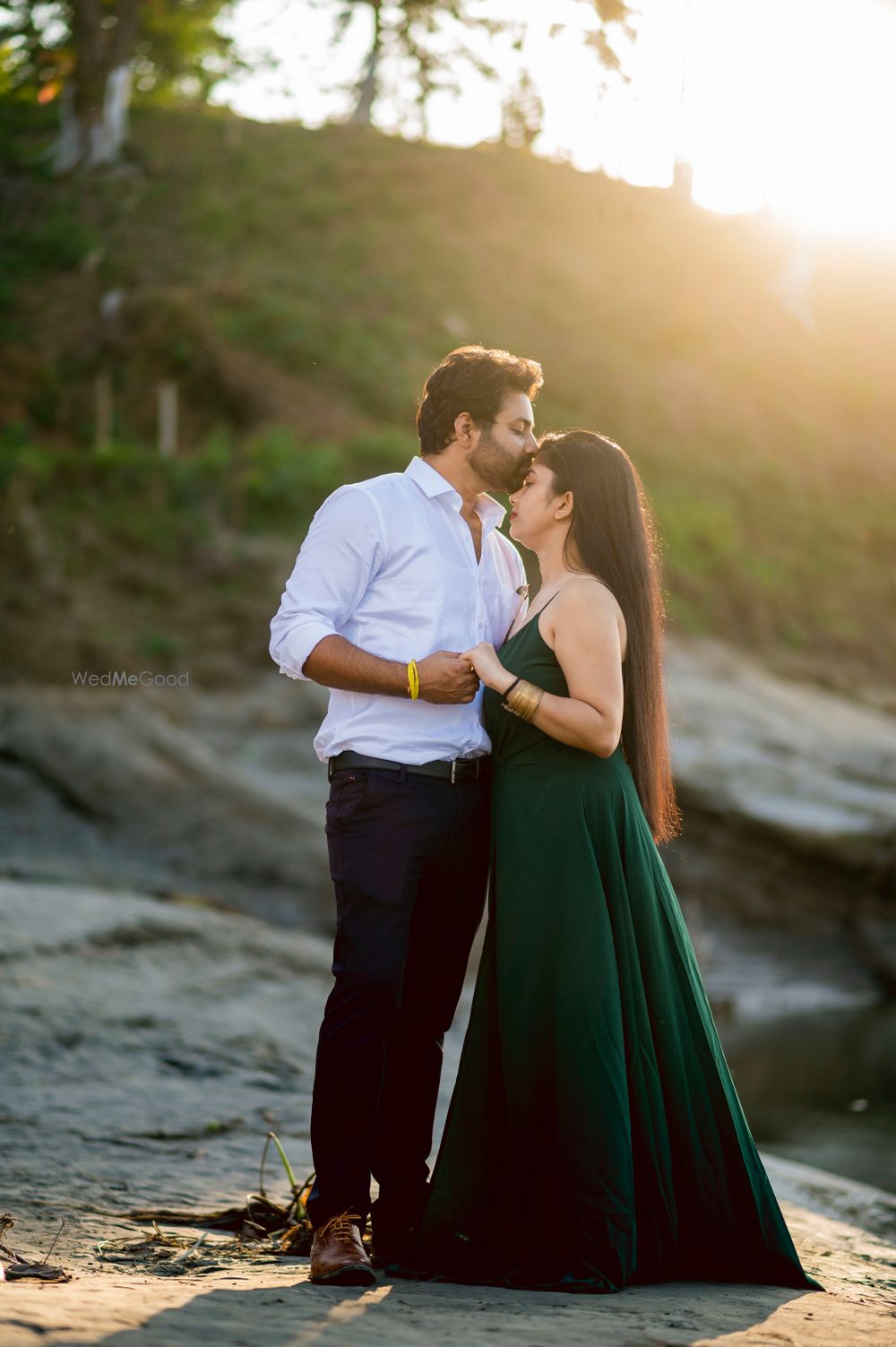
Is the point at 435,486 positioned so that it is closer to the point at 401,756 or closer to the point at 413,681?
the point at 413,681

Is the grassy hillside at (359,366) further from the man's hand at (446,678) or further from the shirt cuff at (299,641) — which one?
the man's hand at (446,678)

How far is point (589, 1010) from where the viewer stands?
319cm

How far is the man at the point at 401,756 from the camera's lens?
10.5 feet

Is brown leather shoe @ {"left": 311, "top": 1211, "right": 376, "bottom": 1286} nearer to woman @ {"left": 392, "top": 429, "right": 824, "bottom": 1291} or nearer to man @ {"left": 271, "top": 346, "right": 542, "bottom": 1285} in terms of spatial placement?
man @ {"left": 271, "top": 346, "right": 542, "bottom": 1285}

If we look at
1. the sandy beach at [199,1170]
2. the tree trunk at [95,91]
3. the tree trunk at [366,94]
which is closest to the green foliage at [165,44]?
the tree trunk at [95,91]

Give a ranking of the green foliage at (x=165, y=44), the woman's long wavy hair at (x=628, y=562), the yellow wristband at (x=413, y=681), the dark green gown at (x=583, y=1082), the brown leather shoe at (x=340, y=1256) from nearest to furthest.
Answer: the brown leather shoe at (x=340, y=1256)
the dark green gown at (x=583, y=1082)
the yellow wristband at (x=413, y=681)
the woman's long wavy hair at (x=628, y=562)
the green foliage at (x=165, y=44)

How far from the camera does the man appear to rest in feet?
10.5

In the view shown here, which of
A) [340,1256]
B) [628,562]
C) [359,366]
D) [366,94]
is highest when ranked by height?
[366,94]

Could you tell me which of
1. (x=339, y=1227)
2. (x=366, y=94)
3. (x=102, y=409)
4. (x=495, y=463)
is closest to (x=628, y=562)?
(x=495, y=463)

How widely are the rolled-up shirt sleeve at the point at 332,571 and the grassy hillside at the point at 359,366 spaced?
419 inches

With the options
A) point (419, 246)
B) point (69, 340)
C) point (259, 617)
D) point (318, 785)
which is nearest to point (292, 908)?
point (318, 785)

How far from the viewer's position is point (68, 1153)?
13.9 feet

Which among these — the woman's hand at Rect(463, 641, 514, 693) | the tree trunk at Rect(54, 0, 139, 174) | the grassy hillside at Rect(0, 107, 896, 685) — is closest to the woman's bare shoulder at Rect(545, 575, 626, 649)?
the woman's hand at Rect(463, 641, 514, 693)

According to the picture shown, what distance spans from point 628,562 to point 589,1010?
1088 mm
